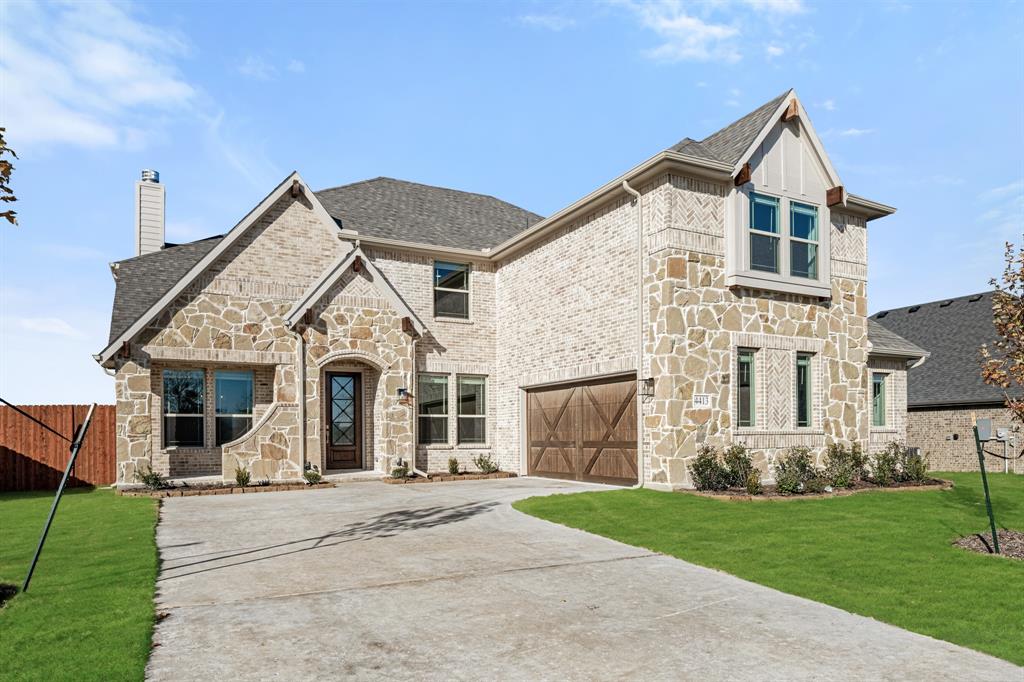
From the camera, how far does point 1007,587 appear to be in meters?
7.68

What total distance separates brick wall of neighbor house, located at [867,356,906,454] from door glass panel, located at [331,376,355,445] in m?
14.9

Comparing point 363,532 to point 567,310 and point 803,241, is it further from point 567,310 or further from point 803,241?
point 803,241

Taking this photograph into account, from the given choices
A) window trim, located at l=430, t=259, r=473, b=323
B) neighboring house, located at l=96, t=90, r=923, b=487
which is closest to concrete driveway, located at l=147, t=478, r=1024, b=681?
neighboring house, located at l=96, t=90, r=923, b=487

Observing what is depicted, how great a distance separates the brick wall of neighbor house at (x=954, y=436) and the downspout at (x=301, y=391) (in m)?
21.1

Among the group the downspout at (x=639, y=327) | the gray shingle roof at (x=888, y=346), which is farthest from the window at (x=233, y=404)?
the gray shingle roof at (x=888, y=346)

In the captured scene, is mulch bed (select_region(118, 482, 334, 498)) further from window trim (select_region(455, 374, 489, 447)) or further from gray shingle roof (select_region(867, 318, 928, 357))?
gray shingle roof (select_region(867, 318, 928, 357))

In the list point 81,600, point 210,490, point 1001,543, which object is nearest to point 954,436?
point 1001,543

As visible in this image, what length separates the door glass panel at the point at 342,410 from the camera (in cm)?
1983

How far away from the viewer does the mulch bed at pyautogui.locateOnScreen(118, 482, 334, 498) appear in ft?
51.0

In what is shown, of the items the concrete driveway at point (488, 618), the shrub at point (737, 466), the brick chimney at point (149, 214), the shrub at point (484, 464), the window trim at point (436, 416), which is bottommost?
the shrub at point (484, 464)

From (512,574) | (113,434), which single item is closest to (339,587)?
(512,574)

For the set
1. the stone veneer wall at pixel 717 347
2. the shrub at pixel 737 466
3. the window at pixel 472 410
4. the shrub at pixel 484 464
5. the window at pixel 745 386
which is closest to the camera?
the shrub at pixel 737 466

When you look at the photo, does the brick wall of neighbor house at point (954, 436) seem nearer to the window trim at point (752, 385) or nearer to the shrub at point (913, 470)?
the shrub at point (913, 470)

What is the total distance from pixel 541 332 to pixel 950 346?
779 inches
